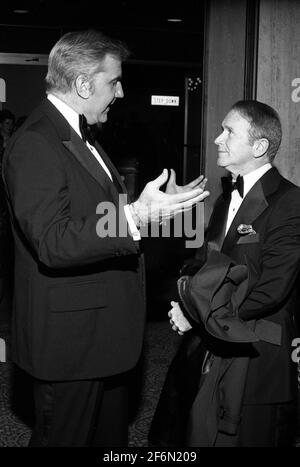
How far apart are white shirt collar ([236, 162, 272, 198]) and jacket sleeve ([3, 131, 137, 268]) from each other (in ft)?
2.06

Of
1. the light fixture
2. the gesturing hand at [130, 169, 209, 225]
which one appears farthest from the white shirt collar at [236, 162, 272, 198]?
the light fixture

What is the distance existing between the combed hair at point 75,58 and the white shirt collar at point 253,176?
0.69 meters

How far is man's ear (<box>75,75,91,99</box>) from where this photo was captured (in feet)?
6.93

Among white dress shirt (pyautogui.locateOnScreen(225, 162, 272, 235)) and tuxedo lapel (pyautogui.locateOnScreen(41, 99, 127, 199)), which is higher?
tuxedo lapel (pyautogui.locateOnScreen(41, 99, 127, 199))

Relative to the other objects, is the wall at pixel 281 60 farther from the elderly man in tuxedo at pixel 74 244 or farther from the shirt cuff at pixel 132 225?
the shirt cuff at pixel 132 225

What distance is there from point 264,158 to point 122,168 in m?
→ 7.20

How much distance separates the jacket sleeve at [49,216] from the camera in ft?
6.10

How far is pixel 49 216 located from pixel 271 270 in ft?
2.68

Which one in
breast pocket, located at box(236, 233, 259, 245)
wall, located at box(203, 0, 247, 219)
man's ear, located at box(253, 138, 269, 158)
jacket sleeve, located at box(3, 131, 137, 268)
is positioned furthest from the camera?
wall, located at box(203, 0, 247, 219)

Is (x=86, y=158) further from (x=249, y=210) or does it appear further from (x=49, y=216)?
(x=249, y=210)

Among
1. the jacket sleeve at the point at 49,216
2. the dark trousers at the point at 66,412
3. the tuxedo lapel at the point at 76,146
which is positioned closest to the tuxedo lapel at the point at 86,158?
the tuxedo lapel at the point at 76,146

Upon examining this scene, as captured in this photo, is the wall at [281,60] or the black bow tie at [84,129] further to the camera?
the wall at [281,60]

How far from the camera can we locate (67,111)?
2.15 metres

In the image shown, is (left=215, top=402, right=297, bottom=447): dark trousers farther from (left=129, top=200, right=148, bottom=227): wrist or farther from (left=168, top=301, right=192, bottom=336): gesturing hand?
(left=129, top=200, right=148, bottom=227): wrist
